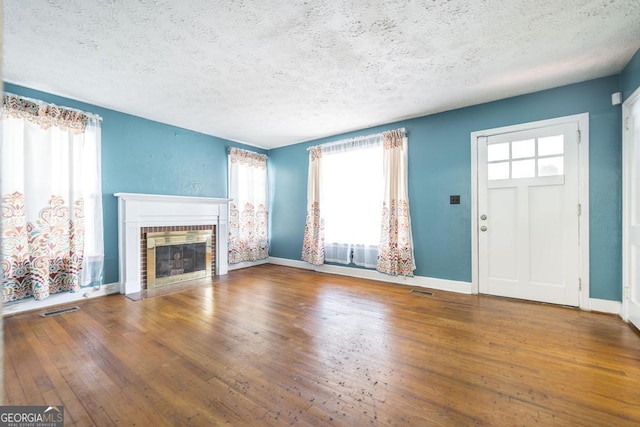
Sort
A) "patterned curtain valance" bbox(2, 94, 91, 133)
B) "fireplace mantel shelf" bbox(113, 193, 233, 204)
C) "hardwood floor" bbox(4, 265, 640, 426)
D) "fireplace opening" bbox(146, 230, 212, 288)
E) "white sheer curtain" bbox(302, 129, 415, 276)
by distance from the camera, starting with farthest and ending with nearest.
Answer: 1. "white sheer curtain" bbox(302, 129, 415, 276)
2. "fireplace opening" bbox(146, 230, 212, 288)
3. "fireplace mantel shelf" bbox(113, 193, 233, 204)
4. "patterned curtain valance" bbox(2, 94, 91, 133)
5. "hardwood floor" bbox(4, 265, 640, 426)

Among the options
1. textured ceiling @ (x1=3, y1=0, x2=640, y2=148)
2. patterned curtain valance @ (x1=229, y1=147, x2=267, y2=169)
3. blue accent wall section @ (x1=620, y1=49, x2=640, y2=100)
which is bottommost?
patterned curtain valance @ (x1=229, y1=147, x2=267, y2=169)

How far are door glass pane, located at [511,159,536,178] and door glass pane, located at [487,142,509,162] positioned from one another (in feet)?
0.47

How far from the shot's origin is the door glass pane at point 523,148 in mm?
3584

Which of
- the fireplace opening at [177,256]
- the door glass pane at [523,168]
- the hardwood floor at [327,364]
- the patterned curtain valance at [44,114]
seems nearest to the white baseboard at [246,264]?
the fireplace opening at [177,256]

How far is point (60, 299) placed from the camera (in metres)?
3.54

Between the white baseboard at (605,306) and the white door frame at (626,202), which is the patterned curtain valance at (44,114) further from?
the white baseboard at (605,306)

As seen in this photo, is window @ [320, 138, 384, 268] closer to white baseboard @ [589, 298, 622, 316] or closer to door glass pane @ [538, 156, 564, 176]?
door glass pane @ [538, 156, 564, 176]

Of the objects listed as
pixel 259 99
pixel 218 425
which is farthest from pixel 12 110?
pixel 218 425

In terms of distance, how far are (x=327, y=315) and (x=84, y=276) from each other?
298 cm

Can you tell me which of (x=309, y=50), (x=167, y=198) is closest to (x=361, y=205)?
(x=309, y=50)

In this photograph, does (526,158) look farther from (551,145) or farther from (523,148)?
(551,145)

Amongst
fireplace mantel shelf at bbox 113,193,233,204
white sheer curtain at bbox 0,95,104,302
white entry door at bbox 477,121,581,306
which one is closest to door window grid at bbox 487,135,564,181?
white entry door at bbox 477,121,581,306

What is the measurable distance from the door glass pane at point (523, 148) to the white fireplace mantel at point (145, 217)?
4.26 m

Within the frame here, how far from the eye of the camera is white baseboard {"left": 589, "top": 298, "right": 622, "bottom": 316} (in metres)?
3.12
